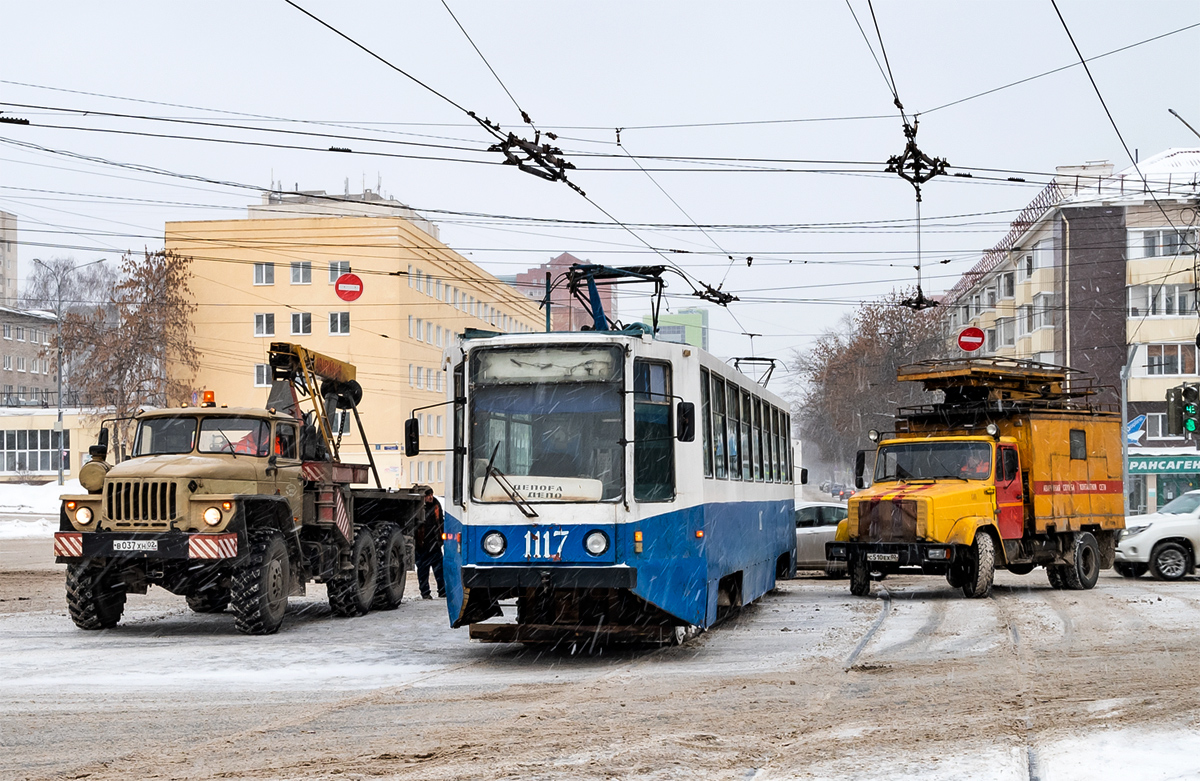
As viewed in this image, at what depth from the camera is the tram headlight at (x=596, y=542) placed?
12109 millimetres

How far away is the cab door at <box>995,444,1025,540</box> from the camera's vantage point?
20938 millimetres

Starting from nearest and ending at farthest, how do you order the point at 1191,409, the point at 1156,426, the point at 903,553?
the point at 903,553 < the point at 1191,409 < the point at 1156,426

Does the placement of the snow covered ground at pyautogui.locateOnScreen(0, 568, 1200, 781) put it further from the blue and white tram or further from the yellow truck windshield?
the yellow truck windshield

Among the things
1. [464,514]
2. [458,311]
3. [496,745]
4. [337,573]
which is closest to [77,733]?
[496,745]

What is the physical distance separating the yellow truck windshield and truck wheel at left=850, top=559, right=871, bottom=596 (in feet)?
6.37

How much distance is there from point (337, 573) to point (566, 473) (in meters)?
6.32

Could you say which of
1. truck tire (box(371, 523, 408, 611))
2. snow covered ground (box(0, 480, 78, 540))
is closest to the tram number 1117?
truck tire (box(371, 523, 408, 611))

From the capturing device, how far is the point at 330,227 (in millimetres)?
63531

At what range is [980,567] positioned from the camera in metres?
20.2

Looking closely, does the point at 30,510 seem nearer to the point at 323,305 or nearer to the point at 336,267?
the point at 323,305

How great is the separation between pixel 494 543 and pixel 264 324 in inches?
2200

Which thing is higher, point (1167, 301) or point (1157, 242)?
point (1157, 242)

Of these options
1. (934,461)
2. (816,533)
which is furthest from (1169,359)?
(934,461)

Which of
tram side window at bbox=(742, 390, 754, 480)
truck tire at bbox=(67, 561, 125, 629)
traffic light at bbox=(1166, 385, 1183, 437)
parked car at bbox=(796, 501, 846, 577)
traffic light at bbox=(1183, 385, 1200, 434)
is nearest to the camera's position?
truck tire at bbox=(67, 561, 125, 629)
